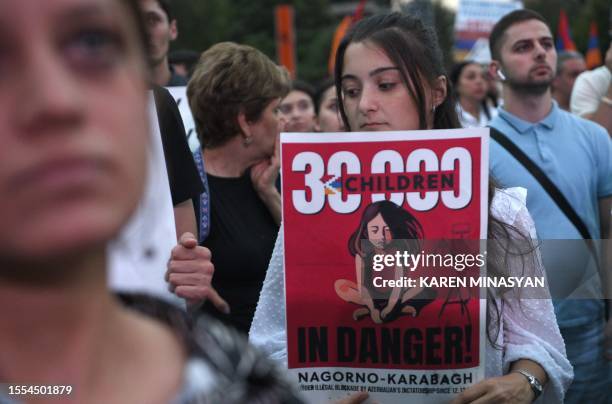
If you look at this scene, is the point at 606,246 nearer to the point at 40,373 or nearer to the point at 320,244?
the point at 320,244

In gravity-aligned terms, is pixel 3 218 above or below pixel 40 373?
above

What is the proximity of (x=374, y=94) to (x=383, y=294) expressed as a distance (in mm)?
725

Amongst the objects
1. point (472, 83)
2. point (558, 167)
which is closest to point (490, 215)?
Result: point (558, 167)

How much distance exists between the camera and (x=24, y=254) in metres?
0.73

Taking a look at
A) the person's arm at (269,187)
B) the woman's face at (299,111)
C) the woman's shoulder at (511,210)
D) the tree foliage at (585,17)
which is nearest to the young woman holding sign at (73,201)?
the woman's shoulder at (511,210)

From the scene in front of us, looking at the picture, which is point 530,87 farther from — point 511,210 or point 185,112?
point 511,210

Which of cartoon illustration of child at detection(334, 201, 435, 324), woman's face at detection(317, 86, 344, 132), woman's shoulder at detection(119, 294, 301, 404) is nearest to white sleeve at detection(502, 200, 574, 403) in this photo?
A: cartoon illustration of child at detection(334, 201, 435, 324)

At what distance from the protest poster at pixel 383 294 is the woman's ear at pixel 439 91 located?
57 centimetres

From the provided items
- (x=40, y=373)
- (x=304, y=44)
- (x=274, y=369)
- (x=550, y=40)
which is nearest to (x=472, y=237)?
(x=274, y=369)

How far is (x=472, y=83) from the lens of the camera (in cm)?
869

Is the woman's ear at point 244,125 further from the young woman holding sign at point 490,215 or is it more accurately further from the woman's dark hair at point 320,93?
the woman's dark hair at point 320,93

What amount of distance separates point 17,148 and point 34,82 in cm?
6

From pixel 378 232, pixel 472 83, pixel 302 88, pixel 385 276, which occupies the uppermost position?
pixel 378 232

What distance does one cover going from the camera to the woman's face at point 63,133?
74cm
